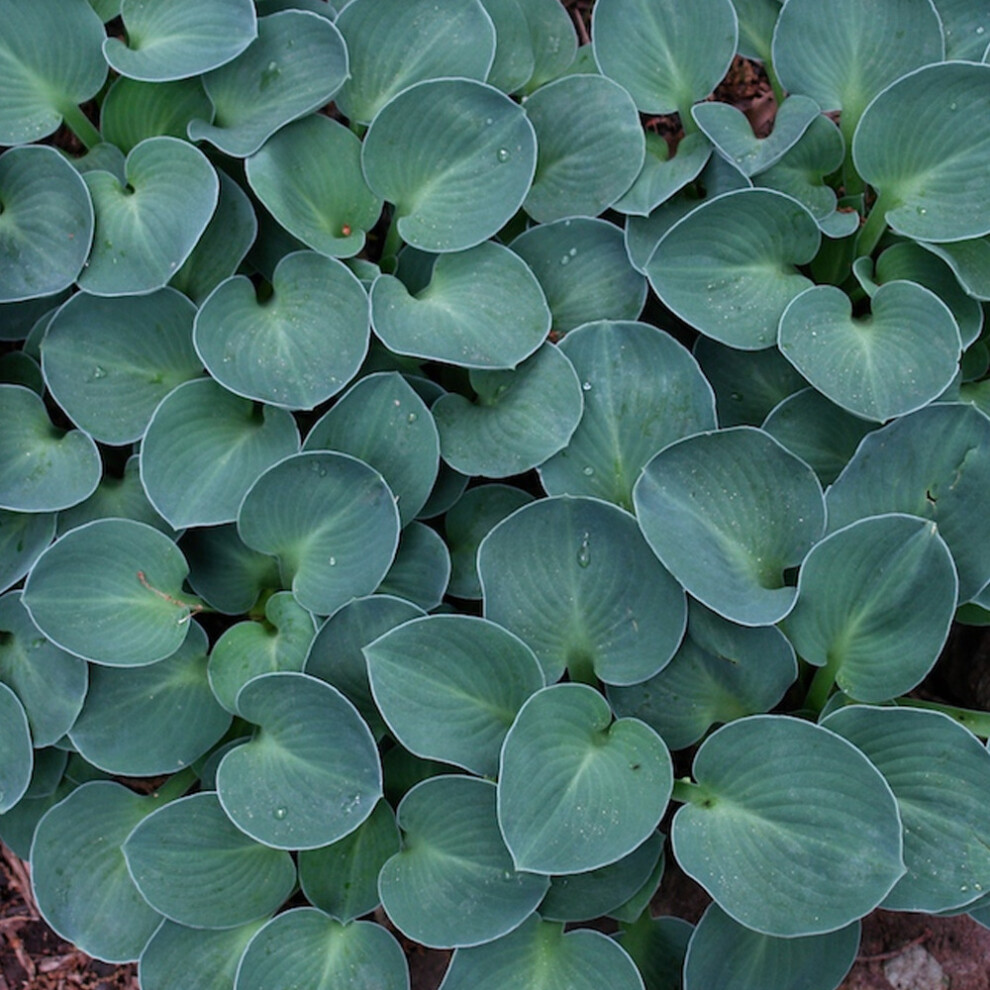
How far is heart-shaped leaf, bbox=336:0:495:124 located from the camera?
153 cm

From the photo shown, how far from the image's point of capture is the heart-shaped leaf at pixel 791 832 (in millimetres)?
1197

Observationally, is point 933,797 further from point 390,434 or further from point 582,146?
point 582,146

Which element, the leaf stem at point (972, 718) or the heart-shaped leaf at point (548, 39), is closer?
the leaf stem at point (972, 718)

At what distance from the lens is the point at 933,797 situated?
→ 4.12 feet

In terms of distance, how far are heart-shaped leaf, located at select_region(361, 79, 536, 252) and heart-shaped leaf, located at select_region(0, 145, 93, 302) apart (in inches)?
16.3

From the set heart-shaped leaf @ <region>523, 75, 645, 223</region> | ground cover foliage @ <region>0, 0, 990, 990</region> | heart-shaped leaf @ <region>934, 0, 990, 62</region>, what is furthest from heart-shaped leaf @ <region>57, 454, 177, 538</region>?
heart-shaped leaf @ <region>934, 0, 990, 62</region>

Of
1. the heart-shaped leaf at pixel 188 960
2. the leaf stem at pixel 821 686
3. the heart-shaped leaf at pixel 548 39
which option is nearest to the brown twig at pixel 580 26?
the heart-shaped leaf at pixel 548 39

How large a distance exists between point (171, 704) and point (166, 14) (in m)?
1.00

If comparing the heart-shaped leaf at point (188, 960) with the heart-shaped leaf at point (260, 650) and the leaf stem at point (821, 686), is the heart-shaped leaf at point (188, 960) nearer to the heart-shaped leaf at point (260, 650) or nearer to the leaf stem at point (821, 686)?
the heart-shaped leaf at point (260, 650)

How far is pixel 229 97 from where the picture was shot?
154cm

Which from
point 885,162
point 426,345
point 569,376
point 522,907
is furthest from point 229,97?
point 522,907

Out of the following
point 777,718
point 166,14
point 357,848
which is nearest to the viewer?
point 777,718

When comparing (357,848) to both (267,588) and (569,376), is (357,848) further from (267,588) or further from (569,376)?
(569,376)

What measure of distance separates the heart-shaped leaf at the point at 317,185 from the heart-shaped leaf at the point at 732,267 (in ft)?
1.44
